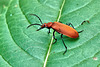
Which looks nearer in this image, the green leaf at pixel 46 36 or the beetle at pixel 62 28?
the green leaf at pixel 46 36

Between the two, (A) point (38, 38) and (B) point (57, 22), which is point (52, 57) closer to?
(A) point (38, 38)

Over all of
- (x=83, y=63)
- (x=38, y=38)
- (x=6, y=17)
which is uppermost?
(x=6, y=17)

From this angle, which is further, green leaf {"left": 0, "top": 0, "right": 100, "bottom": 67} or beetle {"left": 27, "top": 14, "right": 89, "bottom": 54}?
beetle {"left": 27, "top": 14, "right": 89, "bottom": 54}

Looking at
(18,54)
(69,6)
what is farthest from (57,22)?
(18,54)

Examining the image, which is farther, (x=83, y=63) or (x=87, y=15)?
(x=87, y=15)

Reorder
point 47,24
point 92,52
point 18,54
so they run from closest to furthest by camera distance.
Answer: point 92,52 → point 18,54 → point 47,24

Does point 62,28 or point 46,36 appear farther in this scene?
point 62,28

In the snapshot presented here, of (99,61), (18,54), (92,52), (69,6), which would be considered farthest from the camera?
(69,6)

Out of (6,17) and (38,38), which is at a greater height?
(6,17)
